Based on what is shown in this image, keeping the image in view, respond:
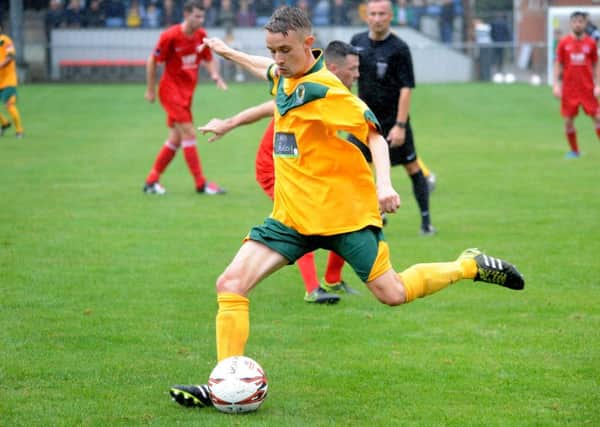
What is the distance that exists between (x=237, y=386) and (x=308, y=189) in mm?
1071

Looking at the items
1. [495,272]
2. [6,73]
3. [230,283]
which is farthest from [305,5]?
[230,283]

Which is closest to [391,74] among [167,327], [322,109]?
[167,327]

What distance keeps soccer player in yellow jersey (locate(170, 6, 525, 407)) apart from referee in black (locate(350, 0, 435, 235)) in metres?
4.49

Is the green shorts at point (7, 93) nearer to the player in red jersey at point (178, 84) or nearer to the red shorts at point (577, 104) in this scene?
the player in red jersey at point (178, 84)

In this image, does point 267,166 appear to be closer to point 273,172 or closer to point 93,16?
point 273,172

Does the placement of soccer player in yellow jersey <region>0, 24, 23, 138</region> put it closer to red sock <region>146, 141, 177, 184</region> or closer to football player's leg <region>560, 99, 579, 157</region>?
red sock <region>146, 141, 177, 184</region>

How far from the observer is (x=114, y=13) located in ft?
145

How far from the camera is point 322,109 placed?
5.50 meters

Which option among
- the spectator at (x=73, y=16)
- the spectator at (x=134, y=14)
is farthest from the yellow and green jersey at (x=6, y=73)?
the spectator at (x=134, y=14)

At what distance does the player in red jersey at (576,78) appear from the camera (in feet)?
58.7

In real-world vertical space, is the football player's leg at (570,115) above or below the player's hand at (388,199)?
below

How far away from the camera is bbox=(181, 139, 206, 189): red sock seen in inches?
539

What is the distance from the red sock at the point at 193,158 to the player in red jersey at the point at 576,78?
6.84 meters

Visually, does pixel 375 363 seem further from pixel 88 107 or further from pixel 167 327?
pixel 88 107
